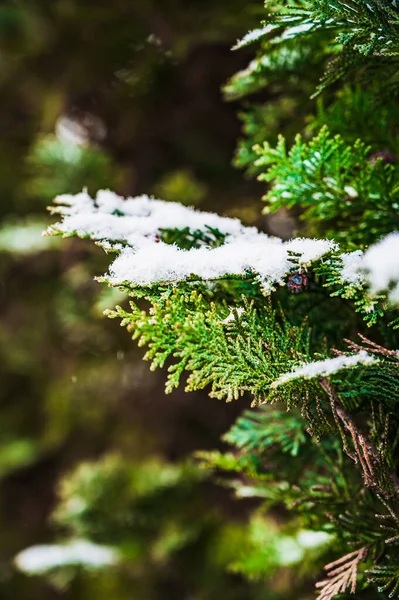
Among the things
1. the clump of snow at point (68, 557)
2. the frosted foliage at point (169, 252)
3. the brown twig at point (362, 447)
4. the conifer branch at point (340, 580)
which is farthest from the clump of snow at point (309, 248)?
the clump of snow at point (68, 557)

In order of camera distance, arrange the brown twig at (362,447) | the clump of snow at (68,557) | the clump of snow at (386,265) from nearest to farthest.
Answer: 1. the clump of snow at (386,265)
2. the brown twig at (362,447)
3. the clump of snow at (68,557)

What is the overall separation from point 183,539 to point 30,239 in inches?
32.8

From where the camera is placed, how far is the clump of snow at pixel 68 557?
1176 millimetres

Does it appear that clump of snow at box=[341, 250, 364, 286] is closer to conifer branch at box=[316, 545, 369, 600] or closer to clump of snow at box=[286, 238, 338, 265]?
clump of snow at box=[286, 238, 338, 265]

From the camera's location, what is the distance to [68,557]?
120cm

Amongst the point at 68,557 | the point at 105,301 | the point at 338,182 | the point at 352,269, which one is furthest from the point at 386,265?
the point at 68,557

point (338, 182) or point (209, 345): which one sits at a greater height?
point (338, 182)

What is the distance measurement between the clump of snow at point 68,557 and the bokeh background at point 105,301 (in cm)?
5

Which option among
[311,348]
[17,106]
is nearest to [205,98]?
[17,106]

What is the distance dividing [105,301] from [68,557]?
2.08 feet

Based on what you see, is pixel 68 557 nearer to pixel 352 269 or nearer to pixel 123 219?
pixel 123 219

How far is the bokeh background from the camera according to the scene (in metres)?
1.34

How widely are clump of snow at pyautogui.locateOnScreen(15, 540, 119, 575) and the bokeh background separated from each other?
46mm

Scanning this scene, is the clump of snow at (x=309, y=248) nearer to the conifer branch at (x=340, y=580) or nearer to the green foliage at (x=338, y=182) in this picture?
the green foliage at (x=338, y=182)
